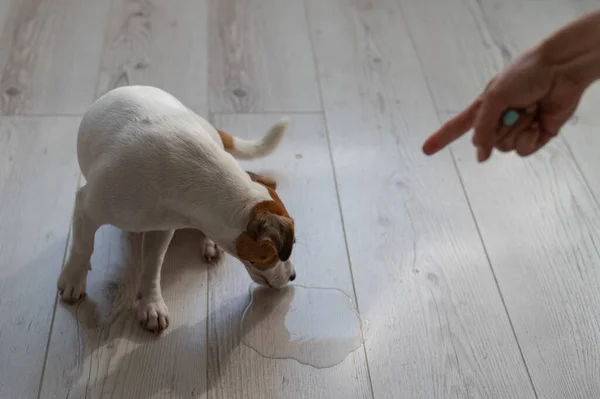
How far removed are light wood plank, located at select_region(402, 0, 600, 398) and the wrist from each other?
763 millimetres

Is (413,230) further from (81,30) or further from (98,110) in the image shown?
(81,30)

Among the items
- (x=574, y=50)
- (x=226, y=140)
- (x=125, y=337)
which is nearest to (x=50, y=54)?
(x=226, y=140)

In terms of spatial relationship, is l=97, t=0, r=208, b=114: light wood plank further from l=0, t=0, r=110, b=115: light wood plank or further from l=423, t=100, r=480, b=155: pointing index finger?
l=423, t=100, r=480, b=155: pointing index finger

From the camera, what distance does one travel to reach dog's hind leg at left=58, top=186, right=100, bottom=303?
1.29 m

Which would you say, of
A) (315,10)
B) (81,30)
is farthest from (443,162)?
(81,30)

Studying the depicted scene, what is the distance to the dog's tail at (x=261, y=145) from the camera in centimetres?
155

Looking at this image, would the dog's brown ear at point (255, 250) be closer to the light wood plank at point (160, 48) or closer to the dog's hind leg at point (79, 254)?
the dog's hind leg at point (79, 254)

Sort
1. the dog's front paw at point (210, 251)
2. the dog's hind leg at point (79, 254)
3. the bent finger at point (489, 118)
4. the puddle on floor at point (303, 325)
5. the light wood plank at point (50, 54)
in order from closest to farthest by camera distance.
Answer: the bent finger at point (489, 118), the dog's hind leg at point (79, 254), the puddle on floor at point (303, 325), the dog's front paw at point (210, 251), the light wood plank at point (50, 54)

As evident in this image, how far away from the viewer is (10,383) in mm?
1278

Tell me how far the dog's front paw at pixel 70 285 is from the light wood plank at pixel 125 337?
0.07 ft

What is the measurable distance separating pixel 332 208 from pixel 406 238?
196 mm

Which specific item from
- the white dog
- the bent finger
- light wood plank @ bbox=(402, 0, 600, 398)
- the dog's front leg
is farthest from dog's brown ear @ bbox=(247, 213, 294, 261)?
light wood plank @ bbox=(402, 0, 600, 398)

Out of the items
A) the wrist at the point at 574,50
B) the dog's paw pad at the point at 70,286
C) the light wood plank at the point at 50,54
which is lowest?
the dog's paw pad at the point at 70,286

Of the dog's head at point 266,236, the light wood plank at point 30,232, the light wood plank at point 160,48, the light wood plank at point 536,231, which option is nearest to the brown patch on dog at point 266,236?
the dog's head at point 266,236
